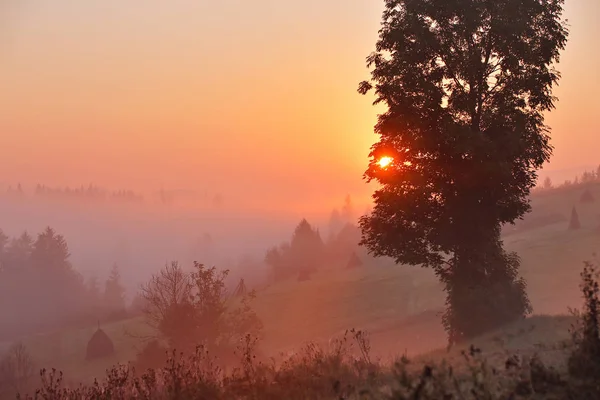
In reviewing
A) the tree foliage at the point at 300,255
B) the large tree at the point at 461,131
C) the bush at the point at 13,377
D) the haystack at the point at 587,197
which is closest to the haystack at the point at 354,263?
the tree foliage at the point at 300,255

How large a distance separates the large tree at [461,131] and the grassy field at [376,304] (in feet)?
52.7

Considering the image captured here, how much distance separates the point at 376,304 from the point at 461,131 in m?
41.0

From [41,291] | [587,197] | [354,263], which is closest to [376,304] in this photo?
[354,263]

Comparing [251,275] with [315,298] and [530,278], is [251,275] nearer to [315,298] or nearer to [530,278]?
[315,298]

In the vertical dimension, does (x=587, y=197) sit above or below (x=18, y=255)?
below

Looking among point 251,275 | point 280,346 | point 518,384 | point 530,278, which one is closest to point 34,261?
point 251,275

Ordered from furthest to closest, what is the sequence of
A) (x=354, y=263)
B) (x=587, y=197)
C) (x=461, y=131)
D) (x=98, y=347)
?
(x=587, y=197)
(x=354, y=263)
(x=98, y=347)
(x=461, y=131)

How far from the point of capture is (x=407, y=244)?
18000 millimetres

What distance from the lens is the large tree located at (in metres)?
16.7

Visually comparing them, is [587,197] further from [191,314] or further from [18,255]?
[18,255]

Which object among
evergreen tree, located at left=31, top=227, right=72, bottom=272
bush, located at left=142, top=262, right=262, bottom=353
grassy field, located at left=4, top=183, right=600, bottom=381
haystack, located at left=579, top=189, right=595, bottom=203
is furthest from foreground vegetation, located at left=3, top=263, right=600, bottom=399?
evergreen tree, located at left=31, top=227, right=72, bottom=272

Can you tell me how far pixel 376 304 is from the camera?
54.3 m

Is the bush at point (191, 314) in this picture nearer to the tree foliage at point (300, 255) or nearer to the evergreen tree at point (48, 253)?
the tree foliage at point (300, 255)

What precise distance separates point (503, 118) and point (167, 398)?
556 inches
